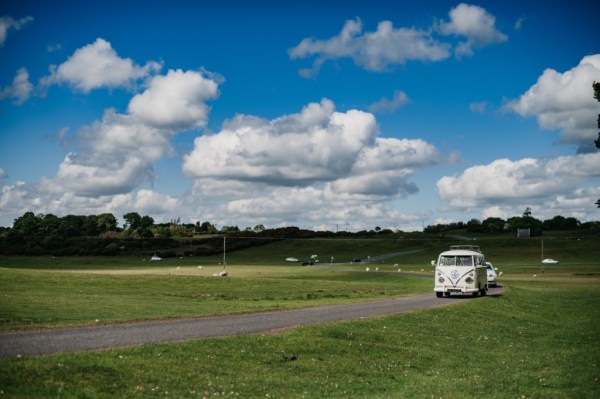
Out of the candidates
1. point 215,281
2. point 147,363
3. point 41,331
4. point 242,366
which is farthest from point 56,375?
point 215,281

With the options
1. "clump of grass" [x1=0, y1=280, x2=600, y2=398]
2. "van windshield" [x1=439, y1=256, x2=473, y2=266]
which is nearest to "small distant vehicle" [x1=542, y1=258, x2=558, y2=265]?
"van windshield" [x1=439, y1=256, x2=473, y2=266]

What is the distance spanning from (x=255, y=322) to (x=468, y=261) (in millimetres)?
23092

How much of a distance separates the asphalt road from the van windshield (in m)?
13.3

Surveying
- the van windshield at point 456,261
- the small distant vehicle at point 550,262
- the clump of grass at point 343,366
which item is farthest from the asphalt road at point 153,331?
the small distant vehicle at point 550,262

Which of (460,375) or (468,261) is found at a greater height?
(468,261)

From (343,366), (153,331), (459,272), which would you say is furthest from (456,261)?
(153,331)

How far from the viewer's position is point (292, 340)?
2125cm

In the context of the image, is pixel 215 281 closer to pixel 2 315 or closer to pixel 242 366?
pixel 2 315

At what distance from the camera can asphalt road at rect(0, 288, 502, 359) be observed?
A: 1800 cm

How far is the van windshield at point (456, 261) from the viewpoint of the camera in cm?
4472

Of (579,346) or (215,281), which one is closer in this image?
(579,346)

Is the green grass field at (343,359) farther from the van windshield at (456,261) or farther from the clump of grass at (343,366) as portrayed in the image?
the van windshield at (456,261)

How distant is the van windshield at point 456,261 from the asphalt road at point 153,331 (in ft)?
43.6

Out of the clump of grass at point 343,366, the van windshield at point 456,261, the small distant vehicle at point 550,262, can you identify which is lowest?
the small distant vehicle at point 550,262
